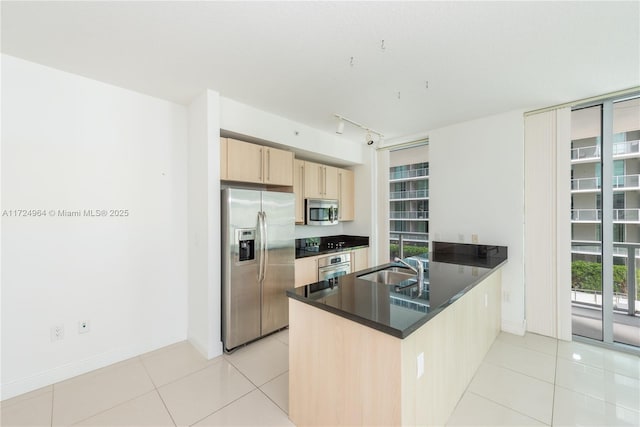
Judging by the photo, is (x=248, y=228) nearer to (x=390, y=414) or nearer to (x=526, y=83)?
(x=390, y=414)

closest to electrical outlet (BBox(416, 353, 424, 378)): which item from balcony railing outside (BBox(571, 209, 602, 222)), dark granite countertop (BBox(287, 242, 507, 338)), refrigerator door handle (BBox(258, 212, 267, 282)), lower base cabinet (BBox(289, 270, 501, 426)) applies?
lower base cabinet (BBox(289, 270, 501, 426))

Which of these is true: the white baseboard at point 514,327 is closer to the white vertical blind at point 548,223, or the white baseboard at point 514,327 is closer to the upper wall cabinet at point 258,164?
the white vertical blind at point 548,223

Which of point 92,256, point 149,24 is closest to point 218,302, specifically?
point 92,256

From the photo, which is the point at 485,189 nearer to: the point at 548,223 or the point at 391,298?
the point at 548,223

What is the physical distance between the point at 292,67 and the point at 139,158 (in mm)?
1772

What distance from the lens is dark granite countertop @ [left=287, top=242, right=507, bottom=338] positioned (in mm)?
1255

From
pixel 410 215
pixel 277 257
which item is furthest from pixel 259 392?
pixel 410 215

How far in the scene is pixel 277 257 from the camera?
3023 millimetres

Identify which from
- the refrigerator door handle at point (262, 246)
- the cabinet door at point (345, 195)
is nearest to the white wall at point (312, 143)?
the cabinet door at point (345, 195)

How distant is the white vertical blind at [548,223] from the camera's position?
9.34 ft

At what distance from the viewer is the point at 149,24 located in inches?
66.7

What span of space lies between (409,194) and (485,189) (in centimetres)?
118

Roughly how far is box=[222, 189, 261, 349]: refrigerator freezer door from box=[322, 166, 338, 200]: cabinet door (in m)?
1.52

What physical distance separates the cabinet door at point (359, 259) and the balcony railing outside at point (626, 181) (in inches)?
117
